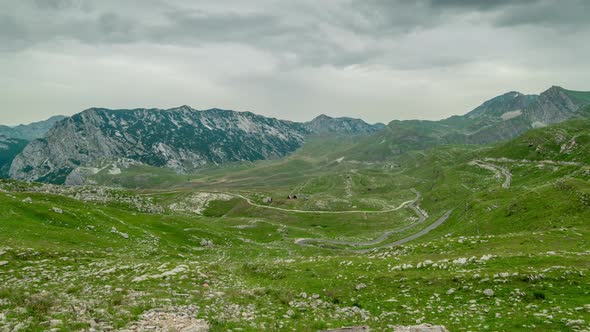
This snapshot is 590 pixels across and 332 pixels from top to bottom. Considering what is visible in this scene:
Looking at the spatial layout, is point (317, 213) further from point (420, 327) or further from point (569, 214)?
point (420, 327)

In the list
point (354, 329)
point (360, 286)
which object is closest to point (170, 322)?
point (354, 329)

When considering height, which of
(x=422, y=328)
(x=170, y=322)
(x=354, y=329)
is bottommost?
(x=354, y=329)

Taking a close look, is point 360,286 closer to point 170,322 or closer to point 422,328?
point 422,328

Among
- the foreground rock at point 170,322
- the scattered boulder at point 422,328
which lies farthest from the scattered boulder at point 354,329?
the foreground rock at point 170,322

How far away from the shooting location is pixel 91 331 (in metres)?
13.7

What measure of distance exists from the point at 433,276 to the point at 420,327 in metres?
9.19

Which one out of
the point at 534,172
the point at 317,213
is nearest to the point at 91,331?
the point at 317,213

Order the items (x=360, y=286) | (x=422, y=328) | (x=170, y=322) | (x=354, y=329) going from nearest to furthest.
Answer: (x=422, y=328) → (x=354, y=329) → (x=170, y=322) → (x=360, y=286)

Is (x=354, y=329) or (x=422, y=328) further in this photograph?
(x=354, y=329)

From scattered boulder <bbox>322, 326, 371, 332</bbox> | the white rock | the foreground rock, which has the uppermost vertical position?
the foreground rock

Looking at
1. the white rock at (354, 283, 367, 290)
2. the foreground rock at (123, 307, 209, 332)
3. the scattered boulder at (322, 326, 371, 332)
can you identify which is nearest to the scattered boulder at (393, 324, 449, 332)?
the scattered boulder at (322, 326, 371, 332)

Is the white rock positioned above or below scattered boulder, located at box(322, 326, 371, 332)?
below

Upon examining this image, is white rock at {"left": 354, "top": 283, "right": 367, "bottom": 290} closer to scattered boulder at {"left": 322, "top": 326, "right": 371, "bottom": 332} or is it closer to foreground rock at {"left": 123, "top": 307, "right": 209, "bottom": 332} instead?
scattered boulder at {"left": 322, "top": 326, "right": 371, "bottom": 332}

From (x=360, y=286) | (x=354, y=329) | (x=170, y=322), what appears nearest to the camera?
(x=354, y=329)
